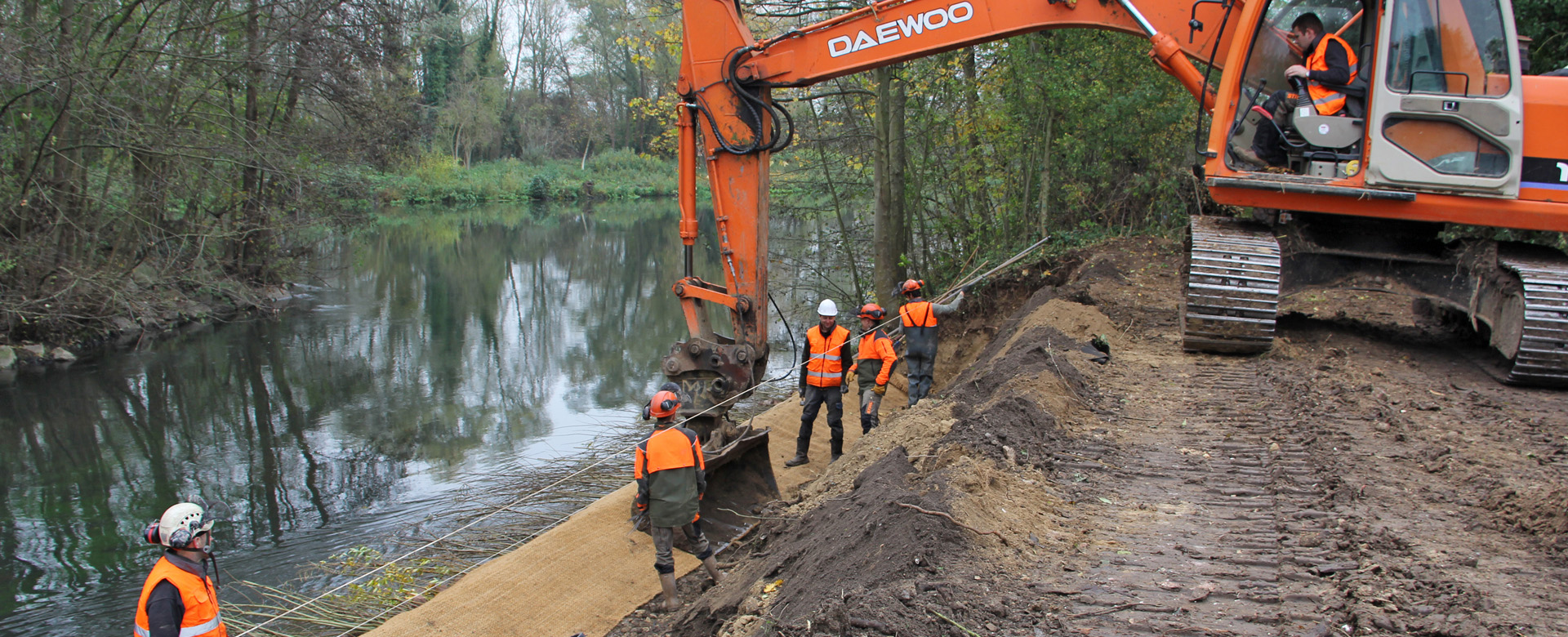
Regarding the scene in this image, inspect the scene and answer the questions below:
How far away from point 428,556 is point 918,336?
14.8 ft

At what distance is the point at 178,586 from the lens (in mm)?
4047

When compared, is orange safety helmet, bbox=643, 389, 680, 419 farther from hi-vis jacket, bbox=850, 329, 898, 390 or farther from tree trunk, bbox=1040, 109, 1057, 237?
tree trunk, bbox=1040, 109, 1057, 237

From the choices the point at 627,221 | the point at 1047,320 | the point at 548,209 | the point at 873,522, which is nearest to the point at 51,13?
the point at 1047,320

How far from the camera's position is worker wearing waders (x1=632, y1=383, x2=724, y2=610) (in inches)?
230

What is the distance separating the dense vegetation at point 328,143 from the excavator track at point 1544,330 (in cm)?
578

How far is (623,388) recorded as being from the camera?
13.6 metres

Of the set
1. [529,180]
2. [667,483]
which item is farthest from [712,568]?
[529,180]

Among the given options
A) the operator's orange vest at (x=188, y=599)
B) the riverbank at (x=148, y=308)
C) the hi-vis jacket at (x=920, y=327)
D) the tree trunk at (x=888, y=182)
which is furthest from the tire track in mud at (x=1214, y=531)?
the riverbank at (x=148, y=308)

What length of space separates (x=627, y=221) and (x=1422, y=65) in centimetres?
3736

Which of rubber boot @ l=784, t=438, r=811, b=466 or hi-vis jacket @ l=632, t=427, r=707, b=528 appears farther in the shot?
rubber boot @ l=784, t=438, r=811, b=466

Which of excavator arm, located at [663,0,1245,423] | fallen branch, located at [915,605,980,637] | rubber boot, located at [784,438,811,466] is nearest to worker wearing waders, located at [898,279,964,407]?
rubber boot, located at [784,438,811,466]

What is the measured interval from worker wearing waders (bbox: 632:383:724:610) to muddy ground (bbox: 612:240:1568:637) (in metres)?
0.30

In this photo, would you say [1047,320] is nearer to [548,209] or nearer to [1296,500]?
[1296,500]

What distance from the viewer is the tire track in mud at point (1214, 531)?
3.38 metres
